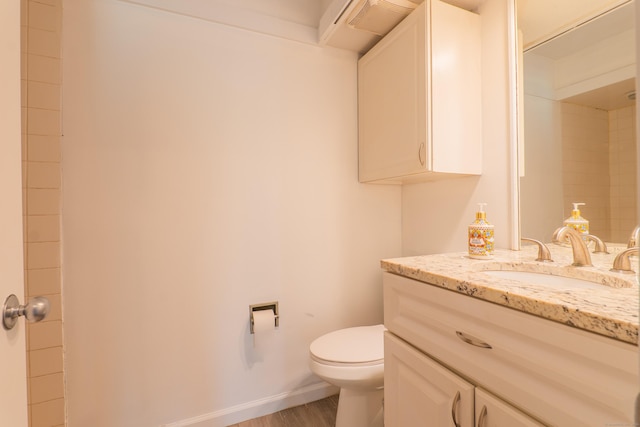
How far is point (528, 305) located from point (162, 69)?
170 centimetres

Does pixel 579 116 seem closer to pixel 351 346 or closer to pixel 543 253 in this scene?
pixel 543 253

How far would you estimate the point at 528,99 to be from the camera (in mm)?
1190

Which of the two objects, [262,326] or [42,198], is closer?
[42,198]

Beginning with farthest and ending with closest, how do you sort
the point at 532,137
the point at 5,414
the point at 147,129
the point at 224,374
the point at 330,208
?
the point at 330,208 < the point at 224,374 < the point at 147,129 < the point at 532,137 < the point at 5,414

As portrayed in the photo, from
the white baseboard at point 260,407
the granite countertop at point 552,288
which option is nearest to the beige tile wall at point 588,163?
the granite countertop at point 552,288

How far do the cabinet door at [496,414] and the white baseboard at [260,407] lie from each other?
1.18 m

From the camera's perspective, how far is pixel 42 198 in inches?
43.1

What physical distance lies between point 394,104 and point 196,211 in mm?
1177

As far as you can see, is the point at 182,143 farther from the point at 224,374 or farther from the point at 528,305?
the point at 528,305

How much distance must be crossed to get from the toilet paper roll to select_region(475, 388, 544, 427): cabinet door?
40.5 inches

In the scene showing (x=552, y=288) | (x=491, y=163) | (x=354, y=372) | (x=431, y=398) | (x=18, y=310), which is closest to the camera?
(x=18, y=310)

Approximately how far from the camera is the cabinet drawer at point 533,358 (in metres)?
0.46

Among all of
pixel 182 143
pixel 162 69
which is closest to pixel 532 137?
pixel 182 143

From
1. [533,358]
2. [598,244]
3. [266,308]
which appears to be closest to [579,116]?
[598,244]
